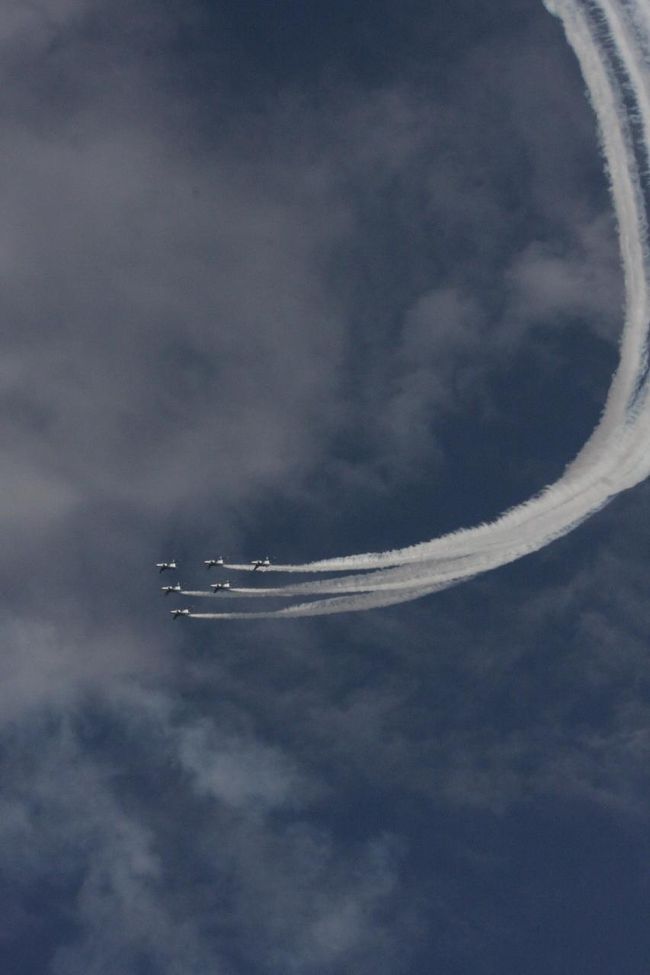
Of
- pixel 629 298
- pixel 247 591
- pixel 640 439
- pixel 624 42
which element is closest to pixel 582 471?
pixel 640 439

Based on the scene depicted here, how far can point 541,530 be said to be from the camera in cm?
8669

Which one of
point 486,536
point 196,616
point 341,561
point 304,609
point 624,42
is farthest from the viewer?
point 196,616

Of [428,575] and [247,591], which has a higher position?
[247,591]

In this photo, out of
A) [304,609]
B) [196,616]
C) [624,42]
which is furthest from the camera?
[196,616]

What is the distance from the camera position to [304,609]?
339 ft

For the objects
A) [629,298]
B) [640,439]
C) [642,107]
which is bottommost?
[640,439]

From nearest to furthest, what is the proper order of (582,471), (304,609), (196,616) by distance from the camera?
(582,471) → (304,609) → (196,616)

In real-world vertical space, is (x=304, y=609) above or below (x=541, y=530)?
above

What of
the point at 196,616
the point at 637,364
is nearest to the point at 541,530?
the point at 637,364

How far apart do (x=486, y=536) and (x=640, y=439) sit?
507 inches

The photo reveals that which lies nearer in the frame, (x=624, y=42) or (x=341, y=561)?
(x=624, y=42)

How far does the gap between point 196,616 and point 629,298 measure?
167ft

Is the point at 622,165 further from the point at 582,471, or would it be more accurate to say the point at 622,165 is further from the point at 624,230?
the point at 582,471

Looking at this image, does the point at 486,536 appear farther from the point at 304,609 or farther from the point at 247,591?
the point at 247,591
